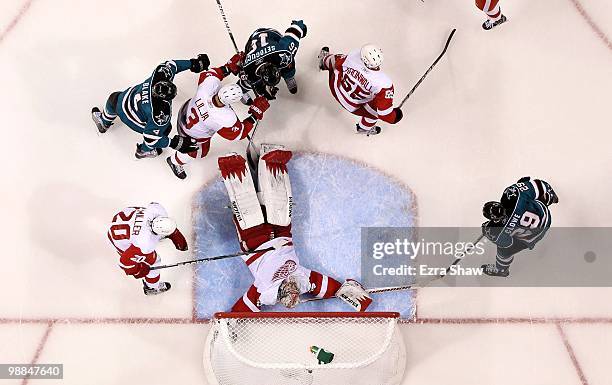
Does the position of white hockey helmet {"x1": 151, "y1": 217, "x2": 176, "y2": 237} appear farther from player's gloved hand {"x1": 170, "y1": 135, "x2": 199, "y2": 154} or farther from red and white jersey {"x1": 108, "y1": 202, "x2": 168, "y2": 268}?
player's gloved hand {"x1": 170, "y1": 135, "x2": 199, "y2": 154}

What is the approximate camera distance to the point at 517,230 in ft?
17.5

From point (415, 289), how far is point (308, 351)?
1019 millimetres

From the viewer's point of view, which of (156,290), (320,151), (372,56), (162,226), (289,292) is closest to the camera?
(162,226)

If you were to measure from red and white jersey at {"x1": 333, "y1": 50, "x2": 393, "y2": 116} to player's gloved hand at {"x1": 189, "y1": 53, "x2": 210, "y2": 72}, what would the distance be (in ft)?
3.15

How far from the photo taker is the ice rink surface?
229 inches

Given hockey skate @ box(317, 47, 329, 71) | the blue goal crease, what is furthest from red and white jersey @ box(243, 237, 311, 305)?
hockey skate @ box(317, 47, 329, 71)

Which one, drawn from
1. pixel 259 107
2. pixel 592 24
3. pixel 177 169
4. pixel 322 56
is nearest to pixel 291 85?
pixel 322 56

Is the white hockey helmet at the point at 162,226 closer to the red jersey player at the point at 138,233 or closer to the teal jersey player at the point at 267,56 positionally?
the red jersey player at the point at 138,233

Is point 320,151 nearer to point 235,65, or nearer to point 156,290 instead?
point 235,65

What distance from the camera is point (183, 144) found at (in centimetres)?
549

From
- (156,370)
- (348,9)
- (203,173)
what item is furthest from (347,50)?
(156,370)

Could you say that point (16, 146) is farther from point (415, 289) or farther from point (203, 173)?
point (415, 289)

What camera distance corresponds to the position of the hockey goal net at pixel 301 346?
534cm

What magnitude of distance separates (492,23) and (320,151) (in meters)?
1.70
